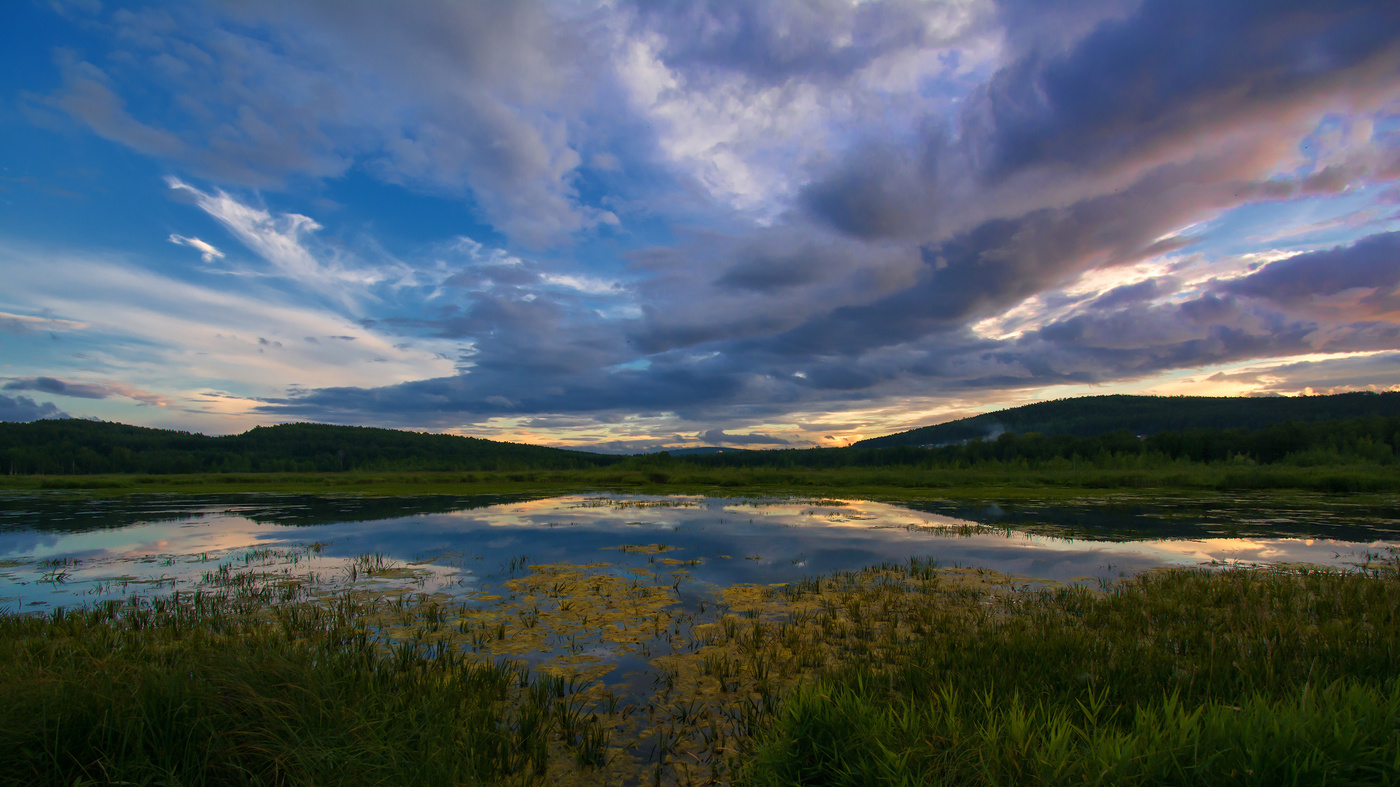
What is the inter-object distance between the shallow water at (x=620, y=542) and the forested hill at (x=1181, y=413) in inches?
5277

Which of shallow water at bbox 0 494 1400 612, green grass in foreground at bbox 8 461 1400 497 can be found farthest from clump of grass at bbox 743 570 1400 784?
green grass in foreground at bbox 8 461 1400 497

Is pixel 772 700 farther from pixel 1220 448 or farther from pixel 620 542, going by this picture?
pixel 1220 448

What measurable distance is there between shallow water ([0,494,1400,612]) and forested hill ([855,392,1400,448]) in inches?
5277

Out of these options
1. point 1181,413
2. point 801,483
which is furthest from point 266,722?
point 1181,413

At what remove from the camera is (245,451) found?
115 m

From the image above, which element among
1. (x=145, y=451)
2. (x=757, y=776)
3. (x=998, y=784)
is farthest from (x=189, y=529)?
(x=145, y=451)

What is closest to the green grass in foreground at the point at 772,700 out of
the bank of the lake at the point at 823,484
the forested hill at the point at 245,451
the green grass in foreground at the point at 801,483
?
the bank of the lake at the point at 823,484

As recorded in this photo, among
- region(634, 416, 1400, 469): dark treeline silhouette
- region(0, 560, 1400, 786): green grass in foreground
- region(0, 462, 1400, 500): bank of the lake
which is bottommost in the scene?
region(0, 462, 1400, 500): bank of the lake

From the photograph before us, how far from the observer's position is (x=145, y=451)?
105812 millimetres

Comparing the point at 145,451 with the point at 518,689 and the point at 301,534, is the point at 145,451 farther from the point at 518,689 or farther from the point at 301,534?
the point at 518,689

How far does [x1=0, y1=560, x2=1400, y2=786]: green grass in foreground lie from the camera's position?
153 inches

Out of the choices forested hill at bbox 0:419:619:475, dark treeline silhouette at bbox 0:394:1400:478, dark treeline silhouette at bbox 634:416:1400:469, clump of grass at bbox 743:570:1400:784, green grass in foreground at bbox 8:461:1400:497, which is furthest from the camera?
forested hill at bbox 0:419:619:475

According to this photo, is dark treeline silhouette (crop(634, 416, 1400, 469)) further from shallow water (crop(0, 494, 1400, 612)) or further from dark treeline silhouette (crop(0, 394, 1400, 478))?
shallow water (crop(0, 494, 1400, 612))

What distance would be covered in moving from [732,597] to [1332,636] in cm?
967
